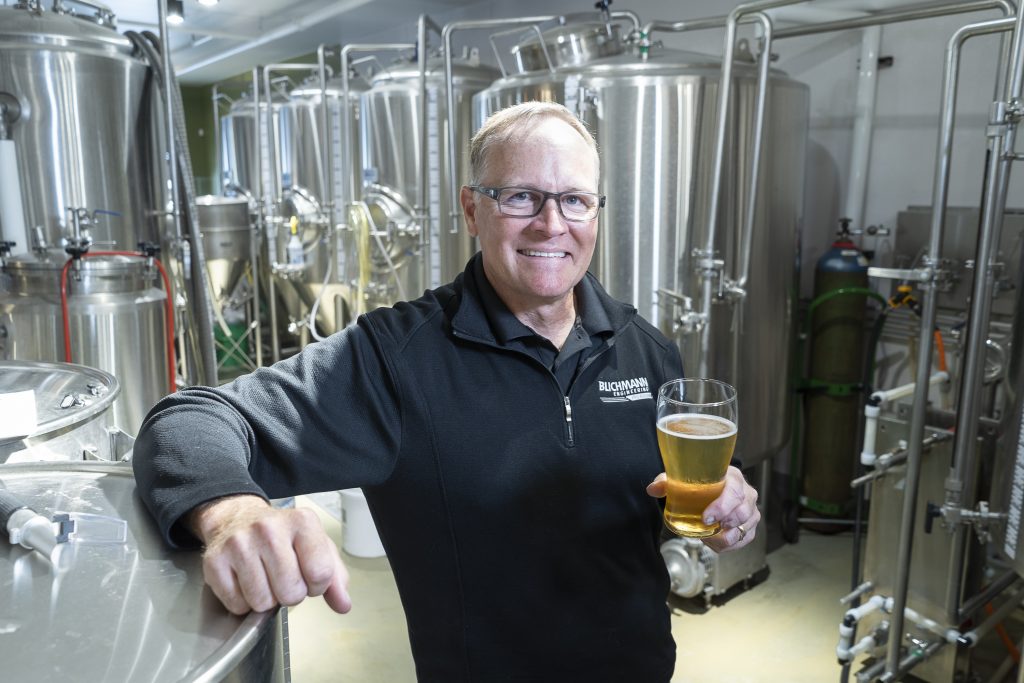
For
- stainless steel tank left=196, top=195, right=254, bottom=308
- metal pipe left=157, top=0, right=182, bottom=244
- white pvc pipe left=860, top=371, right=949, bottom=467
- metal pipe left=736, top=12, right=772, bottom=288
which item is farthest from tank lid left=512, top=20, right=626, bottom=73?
stainless steel tank left=196, top=195, right=254, bottom=308

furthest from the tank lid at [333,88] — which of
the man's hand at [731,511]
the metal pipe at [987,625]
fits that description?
the man's hand at [731,511]

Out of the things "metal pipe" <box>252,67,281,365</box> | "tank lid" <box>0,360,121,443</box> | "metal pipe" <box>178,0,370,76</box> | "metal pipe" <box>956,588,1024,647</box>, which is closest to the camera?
"tank lid" <box>0,360,121,443</box>

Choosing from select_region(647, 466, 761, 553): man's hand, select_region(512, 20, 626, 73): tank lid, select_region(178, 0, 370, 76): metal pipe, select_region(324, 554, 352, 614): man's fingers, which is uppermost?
select_region(178, 0, 370, 76): metal pipe

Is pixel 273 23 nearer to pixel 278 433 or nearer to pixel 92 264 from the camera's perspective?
pixel 92 264

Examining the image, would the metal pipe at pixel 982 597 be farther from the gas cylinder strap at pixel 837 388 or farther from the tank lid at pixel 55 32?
the tank lid at pixel 55 32

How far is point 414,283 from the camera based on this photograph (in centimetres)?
432

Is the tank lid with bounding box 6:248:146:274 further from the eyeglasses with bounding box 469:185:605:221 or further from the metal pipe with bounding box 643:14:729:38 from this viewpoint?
the metal pipe with bounding box 643:14:729:38

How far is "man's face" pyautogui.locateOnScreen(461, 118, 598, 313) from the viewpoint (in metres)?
1.20

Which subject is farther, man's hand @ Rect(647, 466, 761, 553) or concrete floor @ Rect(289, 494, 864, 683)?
concrete floor @ Rect(289, 494, 864, 683)

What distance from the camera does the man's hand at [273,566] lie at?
0.68 meters

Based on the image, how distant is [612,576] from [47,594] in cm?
79

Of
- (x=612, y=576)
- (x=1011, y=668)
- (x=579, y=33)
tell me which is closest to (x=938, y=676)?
(x=1011, y=668)

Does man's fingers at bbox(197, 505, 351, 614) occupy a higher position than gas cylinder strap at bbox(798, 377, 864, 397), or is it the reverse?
man's fingers at bbox(197, 505, 351, 614)

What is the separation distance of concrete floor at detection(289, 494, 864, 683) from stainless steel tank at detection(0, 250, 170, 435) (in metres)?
0.97
